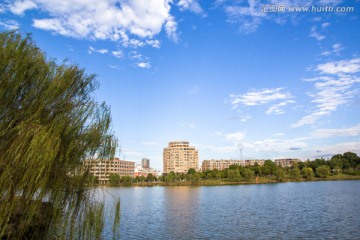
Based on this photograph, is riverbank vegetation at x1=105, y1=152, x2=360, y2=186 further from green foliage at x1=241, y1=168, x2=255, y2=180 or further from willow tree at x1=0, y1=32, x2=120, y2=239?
willow tree at x1=0, y1=32, x2=120, y2=239

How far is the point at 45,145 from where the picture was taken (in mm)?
11328

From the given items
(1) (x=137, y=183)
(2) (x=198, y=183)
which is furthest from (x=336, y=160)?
(1) (x=137, y=183)

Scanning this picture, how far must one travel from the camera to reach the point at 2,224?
35.6ft

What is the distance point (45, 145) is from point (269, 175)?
173 meters

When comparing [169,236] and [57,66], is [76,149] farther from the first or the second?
[169,236]

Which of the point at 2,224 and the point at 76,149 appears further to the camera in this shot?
the point at 76,149

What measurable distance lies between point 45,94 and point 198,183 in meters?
151

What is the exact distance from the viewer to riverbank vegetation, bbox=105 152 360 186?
150250 millimetres

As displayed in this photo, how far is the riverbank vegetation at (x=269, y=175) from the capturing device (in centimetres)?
15025

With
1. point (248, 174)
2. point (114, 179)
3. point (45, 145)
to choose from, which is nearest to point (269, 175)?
point (248, 174)

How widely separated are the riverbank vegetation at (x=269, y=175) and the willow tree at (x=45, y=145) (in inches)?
5550

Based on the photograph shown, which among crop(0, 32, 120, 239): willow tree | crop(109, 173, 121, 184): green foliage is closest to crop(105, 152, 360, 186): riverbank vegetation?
crop(109, 173, 121, 184): green foliage

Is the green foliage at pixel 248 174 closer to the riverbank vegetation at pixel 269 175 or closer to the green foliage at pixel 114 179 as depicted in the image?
the riverbank vegetation at pixel 269 175

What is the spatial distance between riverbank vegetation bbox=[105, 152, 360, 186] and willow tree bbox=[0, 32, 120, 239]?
141 metres
